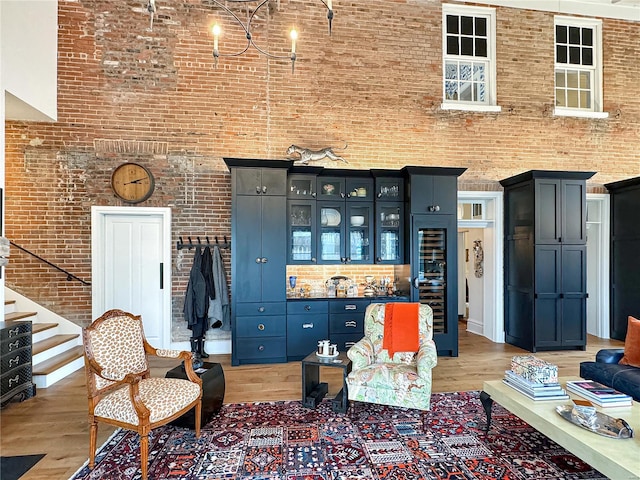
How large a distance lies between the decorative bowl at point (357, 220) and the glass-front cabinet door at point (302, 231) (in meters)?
0.59

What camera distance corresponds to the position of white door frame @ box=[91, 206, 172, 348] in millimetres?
4949

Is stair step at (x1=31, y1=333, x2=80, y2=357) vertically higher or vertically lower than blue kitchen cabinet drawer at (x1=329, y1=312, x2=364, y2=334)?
lower

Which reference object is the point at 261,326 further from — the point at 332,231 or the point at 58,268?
the point at 58,268

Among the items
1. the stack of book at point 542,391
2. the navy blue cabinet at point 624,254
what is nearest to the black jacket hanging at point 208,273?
the stack of book at point 542,391

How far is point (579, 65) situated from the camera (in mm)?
6098

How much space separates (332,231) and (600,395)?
344 cm

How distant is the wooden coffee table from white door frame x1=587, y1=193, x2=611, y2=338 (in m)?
4.32

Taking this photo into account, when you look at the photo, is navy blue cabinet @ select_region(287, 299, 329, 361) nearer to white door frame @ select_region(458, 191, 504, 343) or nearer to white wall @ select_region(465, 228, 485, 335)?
white door frame @ select_region(458, 191, 504, 343)

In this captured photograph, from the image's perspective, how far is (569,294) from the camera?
5.21 meters

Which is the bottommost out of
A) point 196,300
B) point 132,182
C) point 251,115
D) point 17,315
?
point 17,315

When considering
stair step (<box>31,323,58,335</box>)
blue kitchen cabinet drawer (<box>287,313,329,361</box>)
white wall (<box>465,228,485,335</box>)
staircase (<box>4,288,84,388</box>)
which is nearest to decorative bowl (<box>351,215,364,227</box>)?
blue kitchen cabinet drawer (<box>287,313,329,361</box>)

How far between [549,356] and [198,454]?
188 inches

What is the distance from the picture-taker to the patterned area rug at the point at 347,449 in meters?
2.36

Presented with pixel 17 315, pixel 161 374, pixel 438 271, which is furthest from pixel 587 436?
pixel 17 315
